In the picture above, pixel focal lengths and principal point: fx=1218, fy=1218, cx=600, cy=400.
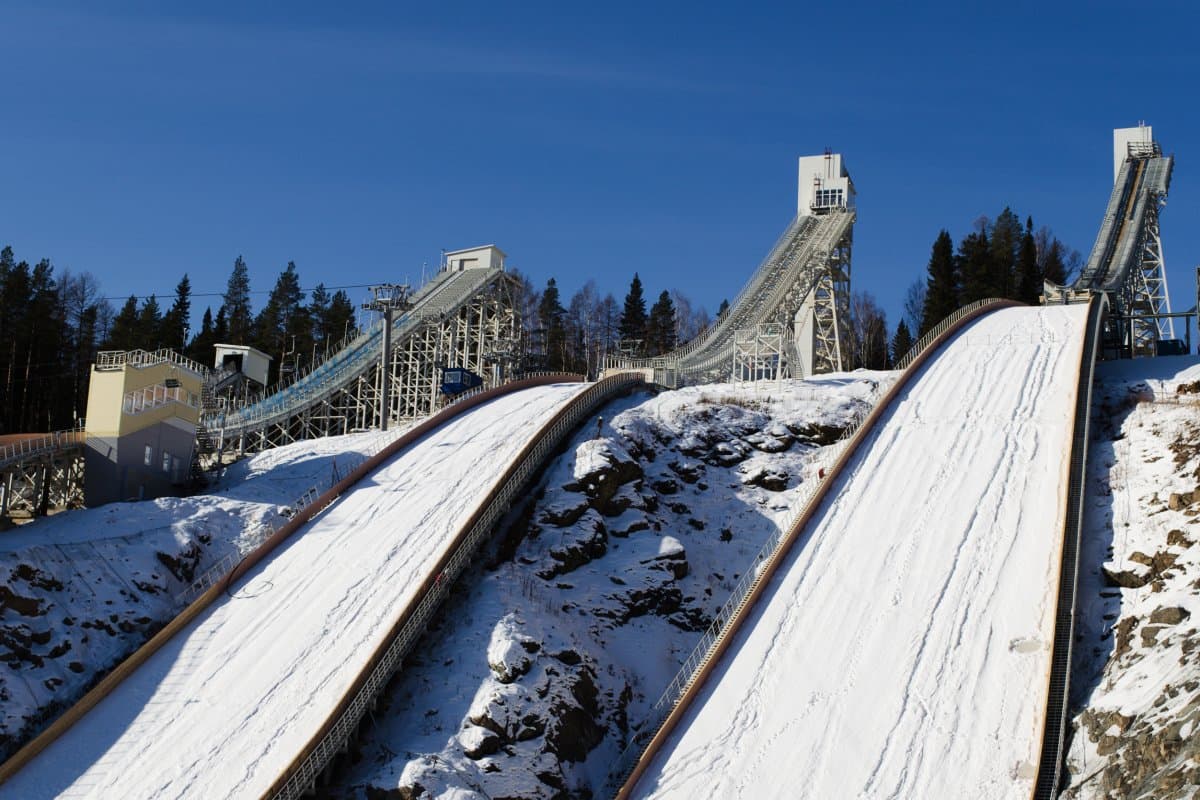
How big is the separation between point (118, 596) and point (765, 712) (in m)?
13.5

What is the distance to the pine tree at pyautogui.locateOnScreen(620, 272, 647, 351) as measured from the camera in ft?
250

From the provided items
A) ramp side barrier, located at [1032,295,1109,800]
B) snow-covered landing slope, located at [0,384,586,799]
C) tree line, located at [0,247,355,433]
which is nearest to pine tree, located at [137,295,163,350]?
tree line, located at [0,247,355,433]

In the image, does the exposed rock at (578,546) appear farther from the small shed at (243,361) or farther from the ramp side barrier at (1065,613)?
the small shed at (243,361)

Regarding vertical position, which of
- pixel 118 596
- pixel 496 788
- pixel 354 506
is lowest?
pixel 496 788

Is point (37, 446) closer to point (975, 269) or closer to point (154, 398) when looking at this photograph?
point (154, 398)

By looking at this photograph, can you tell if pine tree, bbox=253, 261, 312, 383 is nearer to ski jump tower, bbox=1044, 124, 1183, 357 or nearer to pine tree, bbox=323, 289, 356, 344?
pine tree, bbox=323, 289, 356, 344

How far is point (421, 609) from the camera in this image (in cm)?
2394

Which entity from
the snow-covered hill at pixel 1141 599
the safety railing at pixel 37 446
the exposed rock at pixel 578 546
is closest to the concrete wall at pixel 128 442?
the safety railing at pixel 37 446

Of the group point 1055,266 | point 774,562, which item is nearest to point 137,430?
point 774,562

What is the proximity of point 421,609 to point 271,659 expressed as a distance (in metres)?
2.97

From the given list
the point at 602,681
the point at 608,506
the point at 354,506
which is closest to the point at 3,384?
the point at 354,506

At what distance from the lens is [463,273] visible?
5431 centimetres

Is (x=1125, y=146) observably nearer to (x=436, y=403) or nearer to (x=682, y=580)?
(x=436, y=403)

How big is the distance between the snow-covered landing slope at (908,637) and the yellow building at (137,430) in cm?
1707
